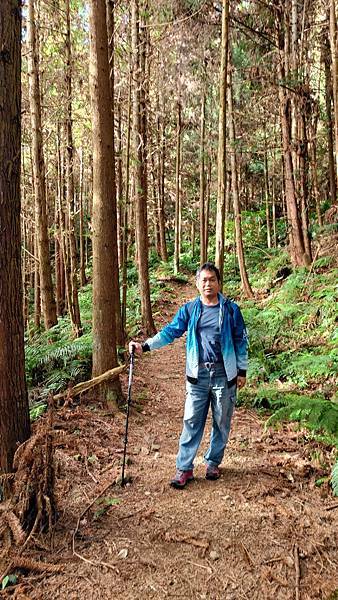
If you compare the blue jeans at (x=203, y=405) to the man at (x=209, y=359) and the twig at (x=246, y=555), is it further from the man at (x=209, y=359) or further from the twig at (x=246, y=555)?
the twig at (x=246, y=555)

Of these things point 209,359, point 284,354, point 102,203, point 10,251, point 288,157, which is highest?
point 288,157

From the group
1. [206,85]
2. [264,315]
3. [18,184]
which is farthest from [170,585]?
[206,85]

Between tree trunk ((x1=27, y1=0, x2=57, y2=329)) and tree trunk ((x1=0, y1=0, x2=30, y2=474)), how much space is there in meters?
6.83

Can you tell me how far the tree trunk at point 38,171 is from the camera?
910cm

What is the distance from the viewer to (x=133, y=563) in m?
3.04

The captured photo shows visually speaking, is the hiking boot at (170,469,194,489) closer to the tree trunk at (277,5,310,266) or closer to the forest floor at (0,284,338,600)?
the forest floor at (0,284,338,600)

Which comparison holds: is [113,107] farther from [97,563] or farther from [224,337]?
[97,563]

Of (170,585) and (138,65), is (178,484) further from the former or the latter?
(138,65)

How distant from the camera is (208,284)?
13.0 feet

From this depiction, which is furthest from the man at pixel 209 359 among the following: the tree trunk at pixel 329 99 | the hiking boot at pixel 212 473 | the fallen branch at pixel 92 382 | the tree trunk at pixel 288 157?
the tree trunk at pixel 329 99

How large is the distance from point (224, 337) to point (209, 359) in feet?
0.82

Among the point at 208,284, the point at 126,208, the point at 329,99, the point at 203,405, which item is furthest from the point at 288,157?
the point at 203,405

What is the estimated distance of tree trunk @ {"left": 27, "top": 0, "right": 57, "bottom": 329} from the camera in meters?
9.10

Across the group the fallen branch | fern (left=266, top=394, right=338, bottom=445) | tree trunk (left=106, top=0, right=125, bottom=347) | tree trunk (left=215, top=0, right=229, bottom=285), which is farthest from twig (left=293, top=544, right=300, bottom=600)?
tree trunk (left=215, top=0, right=229, bottom=285)
